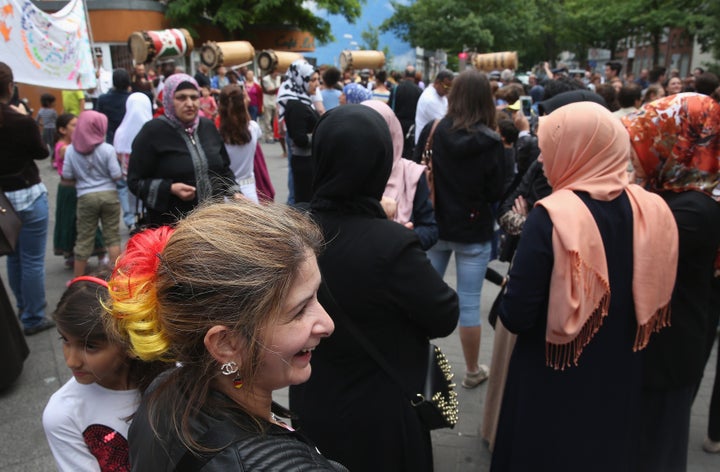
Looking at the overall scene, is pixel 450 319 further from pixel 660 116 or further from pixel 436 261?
pixel 436 261

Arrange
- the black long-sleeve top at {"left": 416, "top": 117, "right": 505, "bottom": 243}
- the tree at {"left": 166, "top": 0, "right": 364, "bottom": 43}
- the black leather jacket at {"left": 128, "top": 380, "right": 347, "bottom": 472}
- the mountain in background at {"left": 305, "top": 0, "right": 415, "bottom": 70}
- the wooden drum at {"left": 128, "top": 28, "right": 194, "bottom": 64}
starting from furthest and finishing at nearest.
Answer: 1. the mountain in background at {"left": 305, "top": 0, "right": 415, "bottom": 70}
2. the tree at {"left": 166, "top": 0, "right": 364, "bottom": 43}
3. the wooden drum at {"left": 128, "top": 28, "right": 194, "bottom": 64}
4. the black long-sleeve top at {"left": 416, "top": 117, "right": 505, "bottom": 243}
5. the black leather jacket at {"left": 128, "top": 380, "right": 347, "bottom": 472}

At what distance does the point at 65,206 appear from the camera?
17.3ft

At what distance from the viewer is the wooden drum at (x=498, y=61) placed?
66.5ft

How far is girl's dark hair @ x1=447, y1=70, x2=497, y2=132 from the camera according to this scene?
356 centimetres

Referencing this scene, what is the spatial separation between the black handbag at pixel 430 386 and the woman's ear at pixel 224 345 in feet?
2.48

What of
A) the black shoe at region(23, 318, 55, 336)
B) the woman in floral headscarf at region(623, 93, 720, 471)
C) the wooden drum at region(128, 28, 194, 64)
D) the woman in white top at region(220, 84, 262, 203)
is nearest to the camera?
the woman in floral headscarf at region(623, 93, 720, 471)

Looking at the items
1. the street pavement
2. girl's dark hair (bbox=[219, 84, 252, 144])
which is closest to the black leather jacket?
the street pavement

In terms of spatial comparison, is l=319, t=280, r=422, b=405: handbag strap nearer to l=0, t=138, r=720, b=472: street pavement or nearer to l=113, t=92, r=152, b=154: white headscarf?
l=0, t=138, r=720, b=472: street pavement

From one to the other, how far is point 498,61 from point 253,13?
1457 cm

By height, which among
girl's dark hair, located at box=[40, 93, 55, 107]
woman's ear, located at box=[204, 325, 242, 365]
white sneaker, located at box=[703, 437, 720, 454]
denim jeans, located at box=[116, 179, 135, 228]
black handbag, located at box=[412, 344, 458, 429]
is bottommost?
white sneaker, located at box=[703, 437, 720, 454]

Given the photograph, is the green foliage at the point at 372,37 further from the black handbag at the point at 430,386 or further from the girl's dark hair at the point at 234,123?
the black handbag at the point at 430,386

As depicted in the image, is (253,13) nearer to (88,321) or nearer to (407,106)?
(407,106)

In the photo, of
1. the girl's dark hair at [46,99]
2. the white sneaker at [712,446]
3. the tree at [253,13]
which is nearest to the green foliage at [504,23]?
the tree at [253,13]

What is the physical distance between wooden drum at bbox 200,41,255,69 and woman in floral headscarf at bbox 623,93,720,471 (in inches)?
→ 529
